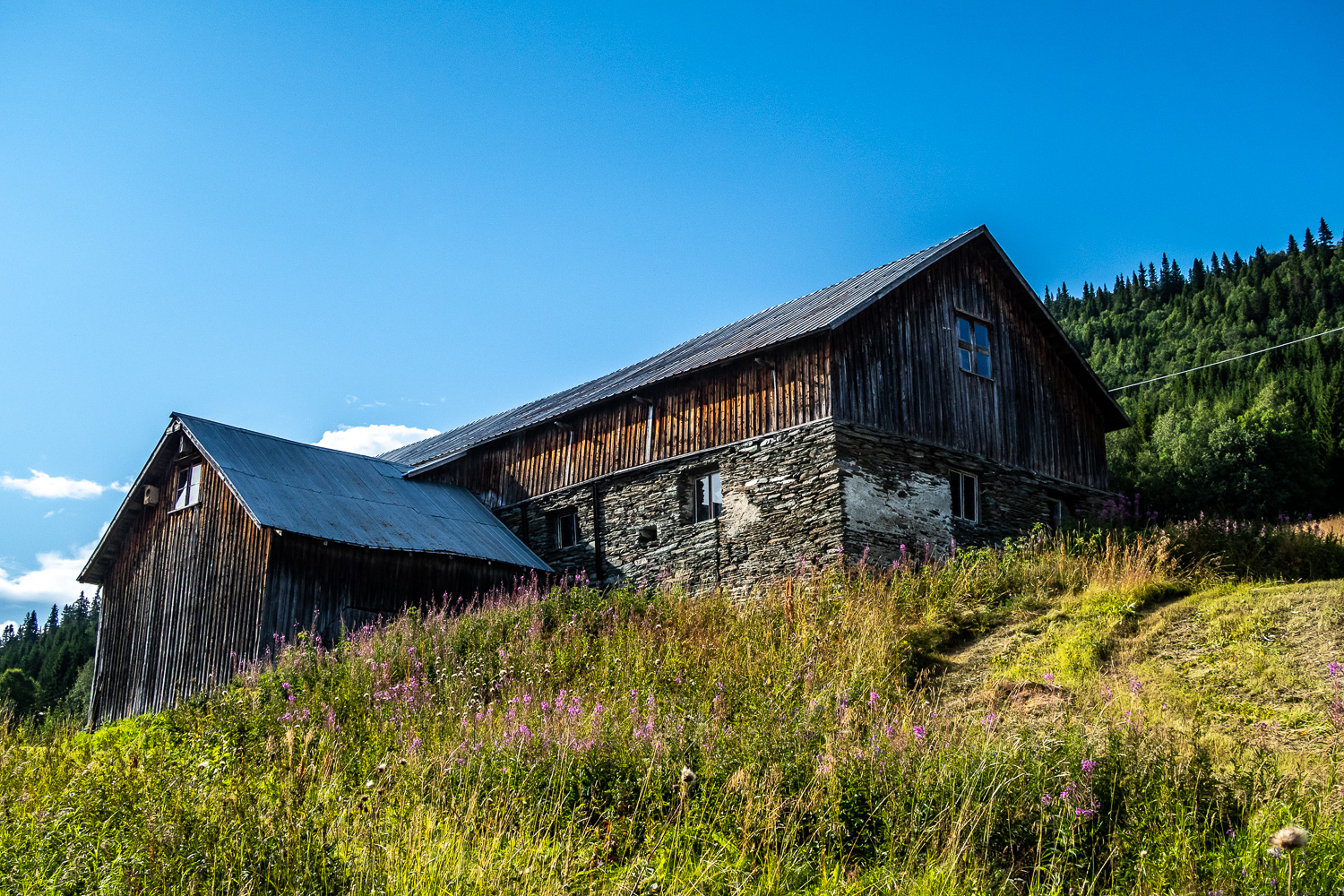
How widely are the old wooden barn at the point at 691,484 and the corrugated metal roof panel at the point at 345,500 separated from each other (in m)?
0.07

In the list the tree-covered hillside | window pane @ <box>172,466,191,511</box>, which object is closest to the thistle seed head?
window pane @ <box>172,466,191,511</box>

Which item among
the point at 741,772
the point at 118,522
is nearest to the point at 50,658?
the point at 118,522

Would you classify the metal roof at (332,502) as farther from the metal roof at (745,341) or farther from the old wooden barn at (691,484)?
the metal roof at (745,341)

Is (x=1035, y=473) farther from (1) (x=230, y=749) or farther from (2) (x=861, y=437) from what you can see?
(1) (x=230, y=749)

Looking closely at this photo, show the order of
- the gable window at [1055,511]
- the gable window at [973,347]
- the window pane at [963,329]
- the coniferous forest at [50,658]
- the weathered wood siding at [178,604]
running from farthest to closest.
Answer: the coniferous forest at [50,658] < the gable window at [1055,511] < the window pane at [963,329] < the gable window at [973,347] < the weathered wood siding at [178,604]

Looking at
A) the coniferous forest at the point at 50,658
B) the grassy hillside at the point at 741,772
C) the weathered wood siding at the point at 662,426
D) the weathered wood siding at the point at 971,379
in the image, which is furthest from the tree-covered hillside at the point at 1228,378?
the coniferous forest at the point at 50,658

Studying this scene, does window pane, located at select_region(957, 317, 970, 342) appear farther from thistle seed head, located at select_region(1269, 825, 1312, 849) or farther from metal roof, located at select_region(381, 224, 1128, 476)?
thistle seed head, located at select_region(1269, 825, 1312, 849)

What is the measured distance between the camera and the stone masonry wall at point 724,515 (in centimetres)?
1734

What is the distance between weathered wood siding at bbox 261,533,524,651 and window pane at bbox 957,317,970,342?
37.8ft

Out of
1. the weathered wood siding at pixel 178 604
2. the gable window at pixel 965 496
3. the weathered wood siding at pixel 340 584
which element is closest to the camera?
the weathered wood siding at pixel 340 584

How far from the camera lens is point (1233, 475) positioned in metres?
40.5

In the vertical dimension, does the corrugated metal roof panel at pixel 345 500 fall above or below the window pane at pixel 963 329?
below

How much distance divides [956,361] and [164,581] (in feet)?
55.6

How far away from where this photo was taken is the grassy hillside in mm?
5426
